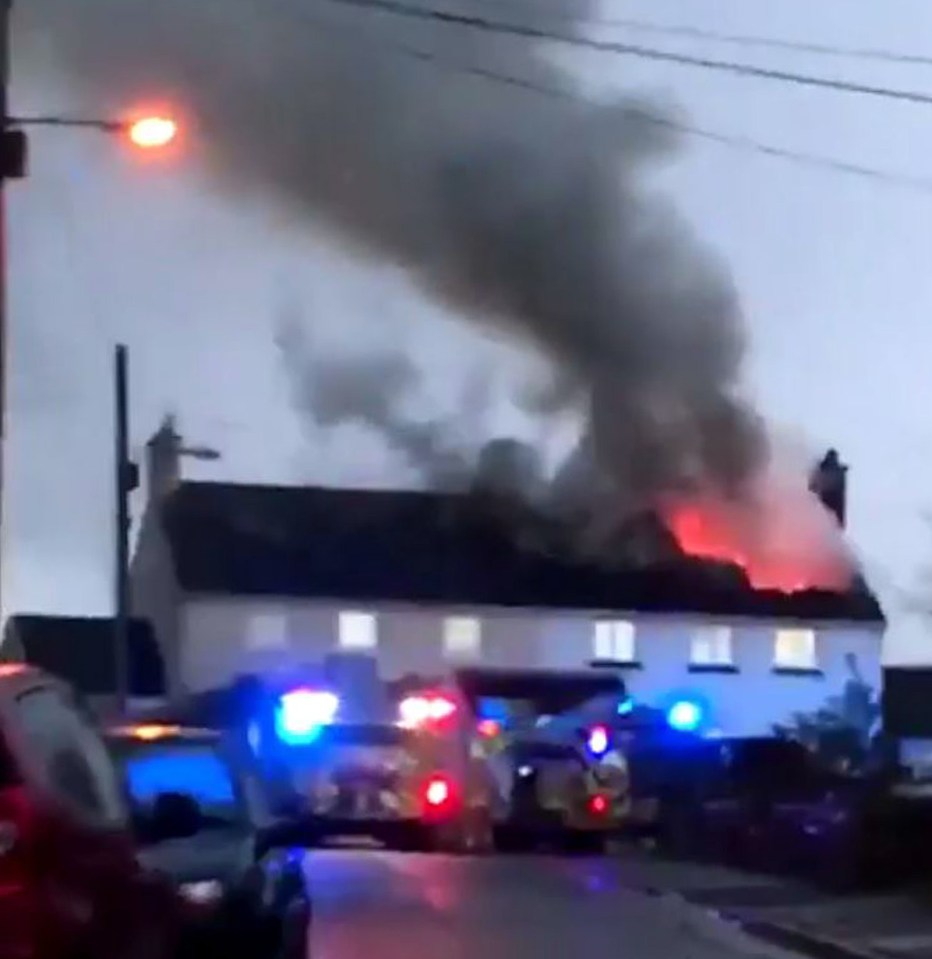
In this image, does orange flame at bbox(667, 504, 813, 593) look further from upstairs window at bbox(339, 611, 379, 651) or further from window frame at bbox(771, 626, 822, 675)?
upstairs window at bbox(339, 611, 379, 651)

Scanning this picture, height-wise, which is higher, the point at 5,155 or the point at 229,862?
the point at 5,155

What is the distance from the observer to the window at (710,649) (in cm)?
6100

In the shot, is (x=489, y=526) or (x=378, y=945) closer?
(x=378, y=945)

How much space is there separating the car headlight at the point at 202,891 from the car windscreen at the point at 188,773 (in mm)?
1005

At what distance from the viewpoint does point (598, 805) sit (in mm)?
32281

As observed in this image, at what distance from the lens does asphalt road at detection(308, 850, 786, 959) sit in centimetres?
1745

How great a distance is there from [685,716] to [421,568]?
85.1 feet

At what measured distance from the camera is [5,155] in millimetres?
16953

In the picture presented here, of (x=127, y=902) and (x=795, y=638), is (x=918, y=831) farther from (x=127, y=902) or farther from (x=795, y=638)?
Result: (x=795, y=638)

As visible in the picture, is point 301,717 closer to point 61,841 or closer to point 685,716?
point 685,716

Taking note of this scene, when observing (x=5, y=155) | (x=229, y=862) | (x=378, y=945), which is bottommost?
(x=378, y=945)

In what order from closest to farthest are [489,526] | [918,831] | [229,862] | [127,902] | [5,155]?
1. [127,902]
2. [229,862]
3. [5,155]
4. [918,831]
5. [489,526]

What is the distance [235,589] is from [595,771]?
2867cm

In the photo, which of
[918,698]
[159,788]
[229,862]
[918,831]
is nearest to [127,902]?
[229,862]
